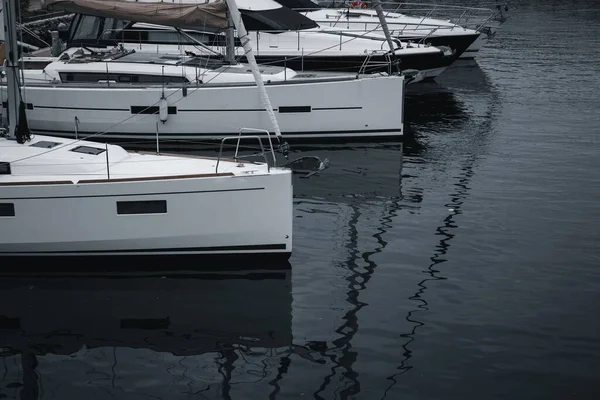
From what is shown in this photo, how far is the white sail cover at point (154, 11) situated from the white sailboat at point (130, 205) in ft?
26.9

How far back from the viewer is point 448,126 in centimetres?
2722

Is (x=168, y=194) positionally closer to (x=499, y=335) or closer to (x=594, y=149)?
(x=499, y=335)

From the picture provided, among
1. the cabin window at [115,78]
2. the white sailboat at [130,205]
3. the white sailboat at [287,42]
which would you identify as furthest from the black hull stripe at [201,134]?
the white sailboat at [130,205]

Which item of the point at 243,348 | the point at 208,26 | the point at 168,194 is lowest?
the point at 243,348

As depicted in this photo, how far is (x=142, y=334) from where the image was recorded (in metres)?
13.4

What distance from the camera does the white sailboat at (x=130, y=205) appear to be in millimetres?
14789

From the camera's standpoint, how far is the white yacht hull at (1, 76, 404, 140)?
23453mm

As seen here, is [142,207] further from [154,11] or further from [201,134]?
[154,11]

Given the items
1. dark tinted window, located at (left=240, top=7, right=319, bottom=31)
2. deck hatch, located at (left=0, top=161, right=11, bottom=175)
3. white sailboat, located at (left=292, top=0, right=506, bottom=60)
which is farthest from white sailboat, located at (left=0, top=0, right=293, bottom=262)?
white sailboat, located at (left=292, top=0, right=506, bottom=60)

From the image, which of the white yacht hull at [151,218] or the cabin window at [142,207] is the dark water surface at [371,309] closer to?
the white yacht hull at [151,218]

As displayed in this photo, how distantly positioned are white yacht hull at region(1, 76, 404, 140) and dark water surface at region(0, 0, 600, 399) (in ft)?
7.51

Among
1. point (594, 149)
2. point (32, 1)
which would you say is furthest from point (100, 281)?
point (32, 1)

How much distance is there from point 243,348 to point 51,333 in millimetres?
3056

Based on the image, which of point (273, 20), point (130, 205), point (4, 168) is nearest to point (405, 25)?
point (273, 20)
